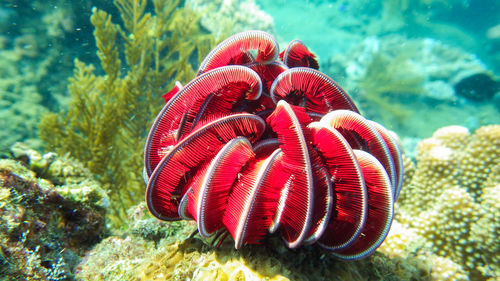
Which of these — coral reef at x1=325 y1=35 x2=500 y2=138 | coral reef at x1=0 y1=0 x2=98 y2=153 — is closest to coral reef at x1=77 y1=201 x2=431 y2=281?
coral reef at x1=0 y1=0 x2=98 y2=153

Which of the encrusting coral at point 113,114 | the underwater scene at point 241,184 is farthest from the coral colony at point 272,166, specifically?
the encrusting coral at point 113,114

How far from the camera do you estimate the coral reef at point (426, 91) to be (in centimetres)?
1420

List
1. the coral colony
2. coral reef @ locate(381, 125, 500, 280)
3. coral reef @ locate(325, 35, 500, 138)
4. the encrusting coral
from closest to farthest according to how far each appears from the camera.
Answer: the coral colony → coral reef @ locate(381, 125, 500, 280) → the encrusting coral → coral reef @ locate(325, 35, 500, 138)

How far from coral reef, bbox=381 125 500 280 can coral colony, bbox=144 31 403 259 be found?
203 cm

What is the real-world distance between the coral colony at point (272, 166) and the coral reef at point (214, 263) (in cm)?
18

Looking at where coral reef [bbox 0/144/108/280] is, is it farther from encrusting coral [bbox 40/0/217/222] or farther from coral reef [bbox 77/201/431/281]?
encrusting coral [bbox 40/0/217/222]

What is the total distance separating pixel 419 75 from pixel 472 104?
139 inches

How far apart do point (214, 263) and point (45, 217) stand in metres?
1.77

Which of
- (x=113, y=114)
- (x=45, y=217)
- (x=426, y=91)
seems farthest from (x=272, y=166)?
(x=426, y=91)

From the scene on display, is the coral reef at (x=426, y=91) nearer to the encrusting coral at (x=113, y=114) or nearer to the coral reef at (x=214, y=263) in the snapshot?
the encrusting coral at (x=113, y=114)

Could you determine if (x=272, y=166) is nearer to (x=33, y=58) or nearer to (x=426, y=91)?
(x=33, y=58)

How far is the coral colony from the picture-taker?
5.67 feet

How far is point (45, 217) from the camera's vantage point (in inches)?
94.0

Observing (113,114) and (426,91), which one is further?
(426,91)
